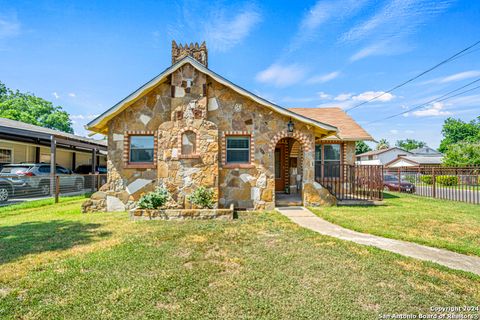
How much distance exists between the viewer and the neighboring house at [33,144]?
12969mm

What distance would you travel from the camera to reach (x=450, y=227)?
6309 millimetres

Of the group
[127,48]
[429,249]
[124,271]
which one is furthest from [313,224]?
[127,48]

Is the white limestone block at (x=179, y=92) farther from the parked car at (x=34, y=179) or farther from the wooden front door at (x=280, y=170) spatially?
the parked car at (x=34, y=179)

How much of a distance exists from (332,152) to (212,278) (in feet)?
36.8

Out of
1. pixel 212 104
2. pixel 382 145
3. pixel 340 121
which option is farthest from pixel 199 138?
pixel 382 145

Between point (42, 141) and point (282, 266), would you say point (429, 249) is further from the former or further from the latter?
point (42, 141)

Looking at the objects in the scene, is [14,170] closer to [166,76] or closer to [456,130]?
[166,76]

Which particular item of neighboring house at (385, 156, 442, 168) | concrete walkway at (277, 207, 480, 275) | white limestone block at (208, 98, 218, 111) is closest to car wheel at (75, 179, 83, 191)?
white limestone block at (208, 98, 218, 111)

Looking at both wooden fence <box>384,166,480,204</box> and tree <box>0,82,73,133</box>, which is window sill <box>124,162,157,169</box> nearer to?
wooden fence <box>384,166,480,204</box>

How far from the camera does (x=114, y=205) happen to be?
29.1ft

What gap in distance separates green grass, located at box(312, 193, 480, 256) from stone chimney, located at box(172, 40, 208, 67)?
981 centimetres

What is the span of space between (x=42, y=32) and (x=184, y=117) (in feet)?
24.0

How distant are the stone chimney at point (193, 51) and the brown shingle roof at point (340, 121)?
269 inches

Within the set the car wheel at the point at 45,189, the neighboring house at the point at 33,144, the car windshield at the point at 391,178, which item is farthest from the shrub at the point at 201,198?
the car windshield at the point at 391,178
